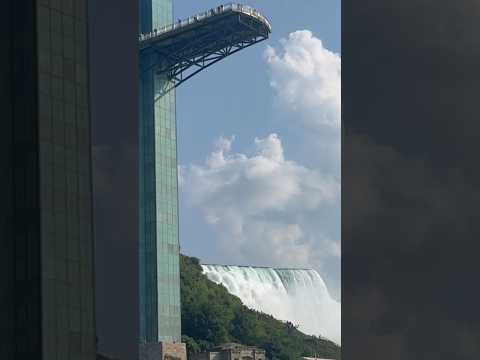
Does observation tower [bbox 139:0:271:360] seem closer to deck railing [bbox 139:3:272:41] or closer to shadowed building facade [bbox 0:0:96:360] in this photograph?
deck railing [bbox 139:3:272:41]

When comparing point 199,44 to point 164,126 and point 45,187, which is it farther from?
point 45,187

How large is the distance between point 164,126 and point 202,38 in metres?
Result: 15.3

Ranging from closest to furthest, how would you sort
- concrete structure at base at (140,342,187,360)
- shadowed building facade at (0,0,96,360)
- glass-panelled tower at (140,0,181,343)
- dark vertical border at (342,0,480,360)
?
shadowed building facade at (0,0,96,360), dark vertical border at (342,0,480,360), concrete structure at base at (140,342,187,360), glass-panelled tower at (140,0,181,343)

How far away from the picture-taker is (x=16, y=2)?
41.4m

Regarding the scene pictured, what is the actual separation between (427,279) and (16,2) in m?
24.4

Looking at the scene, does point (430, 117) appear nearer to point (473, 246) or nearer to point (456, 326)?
point (473, 246)

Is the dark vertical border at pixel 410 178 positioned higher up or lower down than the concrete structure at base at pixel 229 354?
higher up

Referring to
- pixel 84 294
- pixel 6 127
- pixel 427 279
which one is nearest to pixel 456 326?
pixel 427 279

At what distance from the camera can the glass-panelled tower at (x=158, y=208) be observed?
468ft

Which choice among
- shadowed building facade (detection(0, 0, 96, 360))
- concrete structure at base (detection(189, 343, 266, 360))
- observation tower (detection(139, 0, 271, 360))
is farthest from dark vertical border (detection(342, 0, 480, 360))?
concrete structure at base (detection(189, 343, 266, 360))

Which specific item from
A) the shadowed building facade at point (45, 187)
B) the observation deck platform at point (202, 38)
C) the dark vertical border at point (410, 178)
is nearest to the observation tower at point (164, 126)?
the observation deck platform at point (202, 38)

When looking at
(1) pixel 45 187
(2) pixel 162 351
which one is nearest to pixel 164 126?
(2) pixel 162 351

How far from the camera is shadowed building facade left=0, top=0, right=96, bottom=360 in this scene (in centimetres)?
3941

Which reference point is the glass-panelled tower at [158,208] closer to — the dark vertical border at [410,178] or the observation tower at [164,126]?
the observation tower at [164,126]
